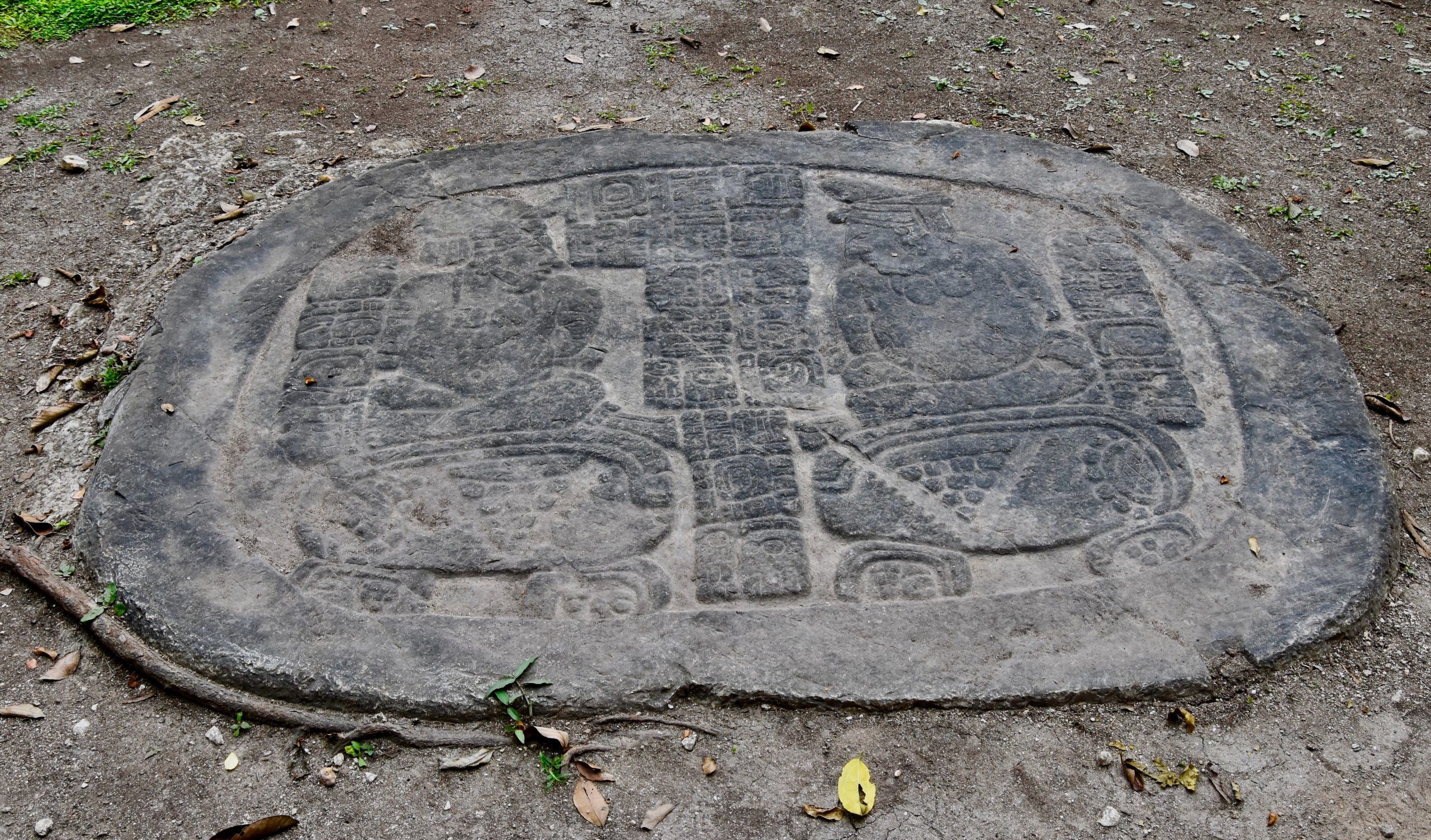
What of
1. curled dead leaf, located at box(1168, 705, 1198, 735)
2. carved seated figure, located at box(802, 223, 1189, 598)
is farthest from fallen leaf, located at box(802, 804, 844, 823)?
curled dead leaf, located at box(1168, 705, 1198, 735)

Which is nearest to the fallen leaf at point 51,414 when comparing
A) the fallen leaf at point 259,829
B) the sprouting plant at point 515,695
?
the fallen leaf at point 259,829

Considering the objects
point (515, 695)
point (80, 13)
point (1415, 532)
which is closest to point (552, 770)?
point (515, 695)

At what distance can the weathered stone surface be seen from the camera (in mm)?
2717

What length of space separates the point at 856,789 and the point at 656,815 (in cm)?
47

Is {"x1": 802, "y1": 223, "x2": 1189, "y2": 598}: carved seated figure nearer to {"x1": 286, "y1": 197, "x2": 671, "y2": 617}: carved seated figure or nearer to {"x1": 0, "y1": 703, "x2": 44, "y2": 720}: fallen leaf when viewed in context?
{"x1": 286, "y1": 197, "x2": 671, "y2": 617}: carved seated figure

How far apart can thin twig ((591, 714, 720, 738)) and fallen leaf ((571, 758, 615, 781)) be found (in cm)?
10

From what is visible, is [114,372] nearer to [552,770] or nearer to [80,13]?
[552,770]

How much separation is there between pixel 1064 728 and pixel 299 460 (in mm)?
2269

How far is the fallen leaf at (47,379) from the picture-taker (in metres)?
3.68

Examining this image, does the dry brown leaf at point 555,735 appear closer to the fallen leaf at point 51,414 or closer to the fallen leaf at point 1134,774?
the fallen leaf at point 1134,774

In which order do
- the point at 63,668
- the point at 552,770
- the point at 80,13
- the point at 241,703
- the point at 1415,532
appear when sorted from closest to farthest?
the point at 552,770 < the point at 241,703 < the point at 63,668 < the point at 1415,532 < the point at 80,13

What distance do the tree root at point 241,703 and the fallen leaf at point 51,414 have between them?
868 mm

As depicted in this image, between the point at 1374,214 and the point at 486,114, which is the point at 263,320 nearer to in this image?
the point at 486,114

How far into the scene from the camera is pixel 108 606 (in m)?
2.88
